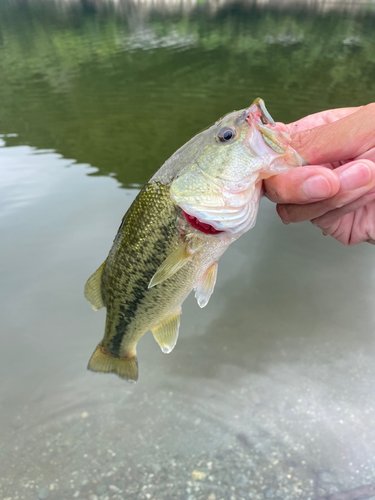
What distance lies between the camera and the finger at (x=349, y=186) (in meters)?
1.65

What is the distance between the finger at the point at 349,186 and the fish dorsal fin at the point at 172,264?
2.65 ft

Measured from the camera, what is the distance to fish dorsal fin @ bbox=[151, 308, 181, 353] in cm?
248

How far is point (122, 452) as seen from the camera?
3.23 m

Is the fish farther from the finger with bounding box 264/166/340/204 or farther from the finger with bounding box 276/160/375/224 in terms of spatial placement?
the finger with bounding box 276/160/375/224

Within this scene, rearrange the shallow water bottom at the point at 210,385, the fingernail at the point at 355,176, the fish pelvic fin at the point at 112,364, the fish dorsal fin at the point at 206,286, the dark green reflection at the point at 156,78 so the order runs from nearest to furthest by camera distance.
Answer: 1. the fingernail at the point at 355,176
2. the fish dorsal fin at the point at 206,286
3. the fish pelvic fin at the point at 112,364
4. the shallow water bottom at the point at 210,385
5. the dark green reflection at the point at 156,78

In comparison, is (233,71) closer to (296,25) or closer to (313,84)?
(313,84)

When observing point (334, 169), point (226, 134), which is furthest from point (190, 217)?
point (334, 169)

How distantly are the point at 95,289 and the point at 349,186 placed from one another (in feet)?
5.88

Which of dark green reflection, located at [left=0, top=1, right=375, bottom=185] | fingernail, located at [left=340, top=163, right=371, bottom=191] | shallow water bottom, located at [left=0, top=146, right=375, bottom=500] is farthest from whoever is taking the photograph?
dark green reflection, located at [left=0, top=1, right=375, bottom=185]

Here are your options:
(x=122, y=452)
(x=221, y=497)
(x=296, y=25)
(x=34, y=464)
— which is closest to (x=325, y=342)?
(x=221, y=497)

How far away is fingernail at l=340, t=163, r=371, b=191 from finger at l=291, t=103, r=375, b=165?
15 centimetres

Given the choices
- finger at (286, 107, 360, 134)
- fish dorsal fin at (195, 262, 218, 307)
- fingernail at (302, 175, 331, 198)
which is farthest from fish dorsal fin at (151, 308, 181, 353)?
finger at (286, 107, 360, 134)

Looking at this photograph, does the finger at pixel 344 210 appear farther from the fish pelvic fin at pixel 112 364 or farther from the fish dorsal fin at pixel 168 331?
the fish pelvic fin at pixel 112 364

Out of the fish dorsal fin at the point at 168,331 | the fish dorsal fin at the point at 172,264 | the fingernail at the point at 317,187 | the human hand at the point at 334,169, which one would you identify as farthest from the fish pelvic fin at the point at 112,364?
the fingernail at the point at 317,187
